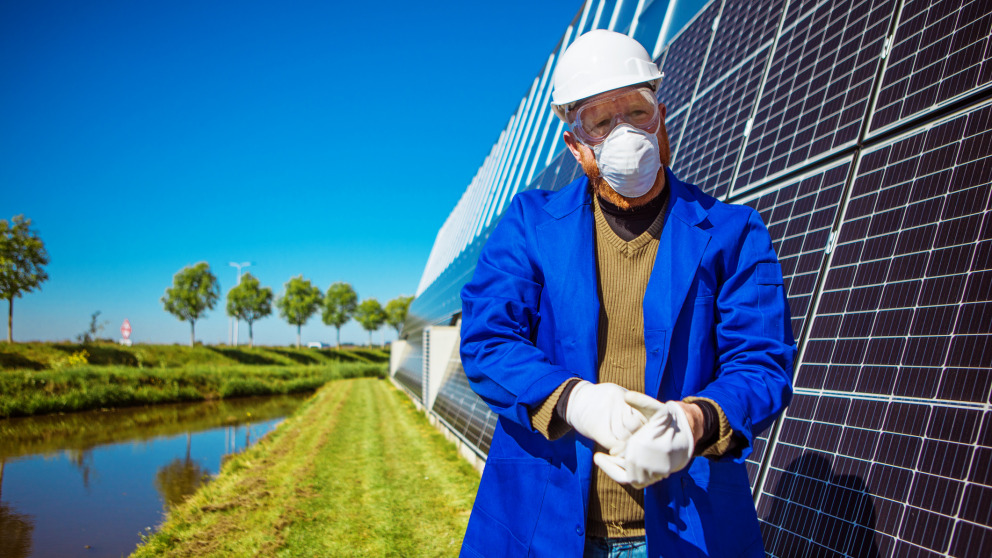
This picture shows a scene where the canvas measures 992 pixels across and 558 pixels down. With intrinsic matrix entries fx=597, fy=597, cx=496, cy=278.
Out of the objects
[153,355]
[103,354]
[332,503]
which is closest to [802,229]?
[332,503]

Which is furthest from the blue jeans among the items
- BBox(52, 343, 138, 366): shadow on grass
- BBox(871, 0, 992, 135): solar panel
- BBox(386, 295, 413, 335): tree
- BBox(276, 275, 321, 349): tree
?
BBox(386, 295, 413, 335): tree

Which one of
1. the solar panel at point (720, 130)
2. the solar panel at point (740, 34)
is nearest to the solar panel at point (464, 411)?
the solar panel at point (720, 130)

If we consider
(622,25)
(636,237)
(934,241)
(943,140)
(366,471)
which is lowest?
(366,471)

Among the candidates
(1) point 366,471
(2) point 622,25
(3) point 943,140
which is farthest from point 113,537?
(2) point 622,25

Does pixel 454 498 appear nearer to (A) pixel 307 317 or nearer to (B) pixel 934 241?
(B) pixel 934 241

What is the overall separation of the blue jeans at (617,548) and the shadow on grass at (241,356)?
50373 mm

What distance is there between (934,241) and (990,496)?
4.00 feet

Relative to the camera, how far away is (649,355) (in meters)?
1.86

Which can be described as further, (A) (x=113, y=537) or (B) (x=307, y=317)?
(B) (x=307, y=317)

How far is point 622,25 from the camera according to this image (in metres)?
13.9

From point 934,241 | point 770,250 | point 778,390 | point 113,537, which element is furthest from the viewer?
point 113,537

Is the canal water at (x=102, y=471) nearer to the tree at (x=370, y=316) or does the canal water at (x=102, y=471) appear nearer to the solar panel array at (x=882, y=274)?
the solar panel array at (x=882, y=274)

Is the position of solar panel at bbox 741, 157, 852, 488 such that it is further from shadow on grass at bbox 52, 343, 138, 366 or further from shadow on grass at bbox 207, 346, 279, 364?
shadow on grass at bbox 207, 346, 279, 364

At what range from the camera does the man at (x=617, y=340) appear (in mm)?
1721
